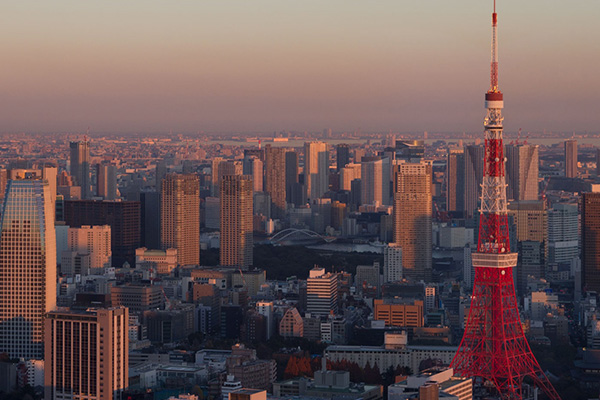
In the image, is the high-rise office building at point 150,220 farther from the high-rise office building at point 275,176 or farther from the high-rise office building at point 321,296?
the high-rise office building at point 275,176

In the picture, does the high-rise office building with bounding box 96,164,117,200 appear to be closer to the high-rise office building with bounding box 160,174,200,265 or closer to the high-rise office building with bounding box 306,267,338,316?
the high-rise office building with bounding box 160,174,200,265

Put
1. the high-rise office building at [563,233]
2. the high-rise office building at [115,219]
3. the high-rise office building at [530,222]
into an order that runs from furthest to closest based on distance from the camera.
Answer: the high-rise office building at [115,219] < the high-rise office building at [563,233] < the high-rise office building at [530,222]

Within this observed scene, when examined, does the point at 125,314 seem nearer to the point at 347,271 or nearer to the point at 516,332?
the point at 516,332

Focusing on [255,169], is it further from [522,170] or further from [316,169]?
[522,170]

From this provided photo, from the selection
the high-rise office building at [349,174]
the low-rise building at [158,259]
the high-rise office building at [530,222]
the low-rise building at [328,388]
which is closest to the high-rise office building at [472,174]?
the high-rise office building at [349,174]

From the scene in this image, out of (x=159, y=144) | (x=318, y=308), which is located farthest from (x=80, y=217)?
(x=159, y=144)

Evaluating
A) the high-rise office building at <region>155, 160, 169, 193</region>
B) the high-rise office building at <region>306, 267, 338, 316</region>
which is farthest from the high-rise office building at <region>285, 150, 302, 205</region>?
the high-rise office building at <region>306, 267, 338, 316</region>

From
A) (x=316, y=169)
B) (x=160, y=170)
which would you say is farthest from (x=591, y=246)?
(x=316, y=169)
